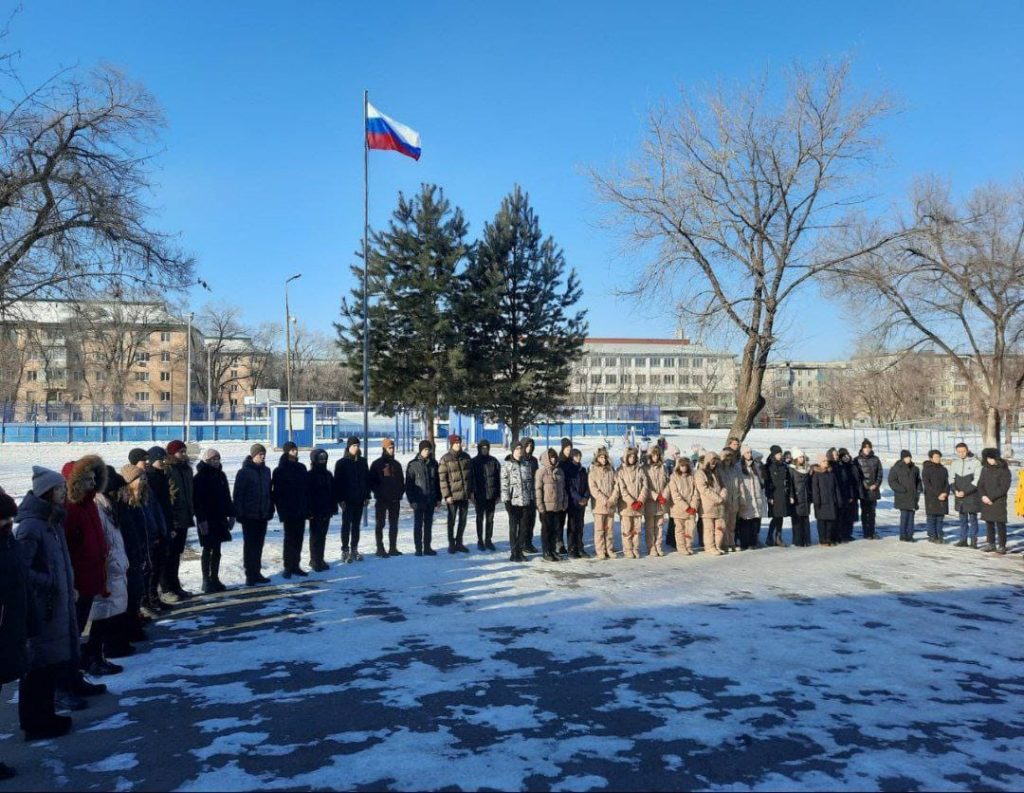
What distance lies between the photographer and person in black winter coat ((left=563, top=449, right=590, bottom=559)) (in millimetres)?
12766

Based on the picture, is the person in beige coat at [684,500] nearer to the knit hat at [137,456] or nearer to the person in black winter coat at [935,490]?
the person in black winter coat at [935,490]

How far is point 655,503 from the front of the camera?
13312 millimetres

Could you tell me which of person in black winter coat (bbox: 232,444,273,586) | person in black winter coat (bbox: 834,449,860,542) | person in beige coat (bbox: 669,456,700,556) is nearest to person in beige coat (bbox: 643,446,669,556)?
person in beige coat (bbox: 669,456,700,556)

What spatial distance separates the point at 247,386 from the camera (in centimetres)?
10319

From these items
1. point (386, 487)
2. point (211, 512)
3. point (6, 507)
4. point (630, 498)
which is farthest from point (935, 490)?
point (6, 507)

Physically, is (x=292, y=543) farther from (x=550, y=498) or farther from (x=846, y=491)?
(x=846, y=491)

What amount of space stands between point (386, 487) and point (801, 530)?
7.76 meters

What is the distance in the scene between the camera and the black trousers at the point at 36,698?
205 inches

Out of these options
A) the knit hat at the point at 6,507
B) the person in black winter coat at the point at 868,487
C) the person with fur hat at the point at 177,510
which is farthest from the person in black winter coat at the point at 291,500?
the person in black winter coat at the point at 868,487

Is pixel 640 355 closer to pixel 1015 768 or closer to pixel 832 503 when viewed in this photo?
pixel 832 503

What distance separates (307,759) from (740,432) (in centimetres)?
1599

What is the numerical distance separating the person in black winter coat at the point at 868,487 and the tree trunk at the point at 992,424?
47.0 feet

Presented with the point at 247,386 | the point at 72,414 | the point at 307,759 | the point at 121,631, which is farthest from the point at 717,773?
the point at 247,386

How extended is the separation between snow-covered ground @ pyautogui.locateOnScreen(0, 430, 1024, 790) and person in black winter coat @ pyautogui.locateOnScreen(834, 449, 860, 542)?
3563 mm
